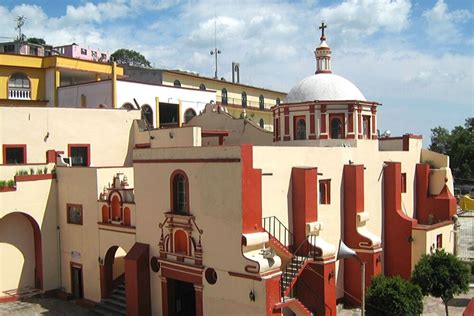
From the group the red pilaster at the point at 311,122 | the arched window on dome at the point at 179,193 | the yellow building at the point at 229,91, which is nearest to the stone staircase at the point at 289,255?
the arched window on dome at the point at 179,193

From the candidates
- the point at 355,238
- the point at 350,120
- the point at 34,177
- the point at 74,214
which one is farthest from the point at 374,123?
the point at 34,177

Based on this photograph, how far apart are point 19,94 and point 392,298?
25.4 metres

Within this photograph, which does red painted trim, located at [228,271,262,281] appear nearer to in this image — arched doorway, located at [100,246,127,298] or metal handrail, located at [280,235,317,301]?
metal handrail, located at [280,235,317,301]

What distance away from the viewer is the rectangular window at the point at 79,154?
25453 millimetres

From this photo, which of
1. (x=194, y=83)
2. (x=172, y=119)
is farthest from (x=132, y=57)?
(x=172, y=119)

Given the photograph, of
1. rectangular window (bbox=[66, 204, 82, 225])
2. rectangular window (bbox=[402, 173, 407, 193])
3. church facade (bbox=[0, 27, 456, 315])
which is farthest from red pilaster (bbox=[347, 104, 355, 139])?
rectangular window (bbox=[66, 204, 82, 225])

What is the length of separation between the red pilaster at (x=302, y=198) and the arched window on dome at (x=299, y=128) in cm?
574

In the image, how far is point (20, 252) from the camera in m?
22.7

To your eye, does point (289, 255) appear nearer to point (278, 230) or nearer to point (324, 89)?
point (278, 230)

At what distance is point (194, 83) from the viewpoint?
4103 centimetres

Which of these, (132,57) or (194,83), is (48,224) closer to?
(194,83)

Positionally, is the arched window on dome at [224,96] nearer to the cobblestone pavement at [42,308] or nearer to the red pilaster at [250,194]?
the cobblestone pavement at [42,308]

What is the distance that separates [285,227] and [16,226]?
12.4 metres

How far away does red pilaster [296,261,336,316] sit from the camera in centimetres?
1806
